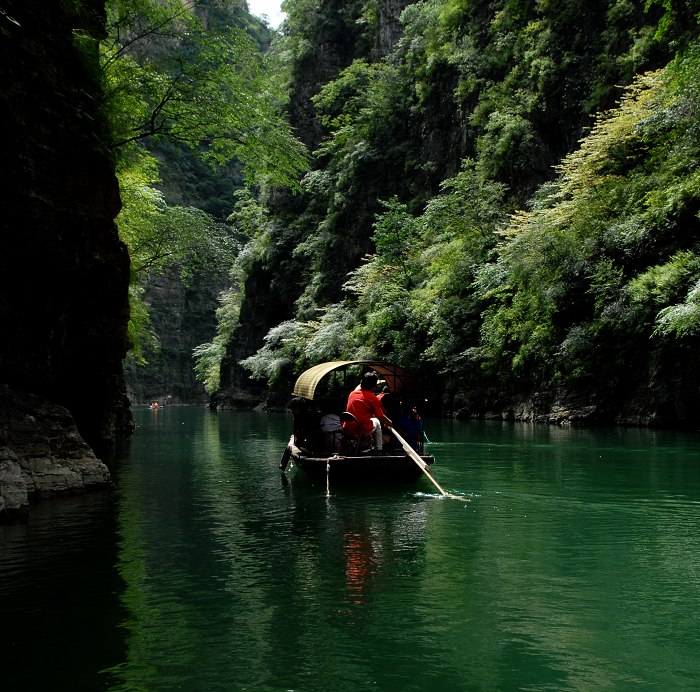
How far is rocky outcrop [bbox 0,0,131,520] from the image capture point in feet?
33.5

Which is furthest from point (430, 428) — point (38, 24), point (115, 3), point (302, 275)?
point (302, 275)

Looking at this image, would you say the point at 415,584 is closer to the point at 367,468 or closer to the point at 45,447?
the point at 367,468

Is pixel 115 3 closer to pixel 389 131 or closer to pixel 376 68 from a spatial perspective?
pixel 389 131

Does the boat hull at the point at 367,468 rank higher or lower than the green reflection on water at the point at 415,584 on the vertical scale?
higher

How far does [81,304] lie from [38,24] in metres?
4.58

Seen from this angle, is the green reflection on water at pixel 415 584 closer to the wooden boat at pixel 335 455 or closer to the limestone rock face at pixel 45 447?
the wooden boat at pixel 335 455

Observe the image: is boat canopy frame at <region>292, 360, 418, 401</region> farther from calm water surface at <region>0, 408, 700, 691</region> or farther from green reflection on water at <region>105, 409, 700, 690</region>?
calm water surface at <region>0, 408, 700, 691</region>

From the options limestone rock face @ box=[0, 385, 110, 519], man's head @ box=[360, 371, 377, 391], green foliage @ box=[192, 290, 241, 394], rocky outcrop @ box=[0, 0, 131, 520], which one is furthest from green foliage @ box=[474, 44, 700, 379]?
green foliage @ box=[192, 290, 241, 394]

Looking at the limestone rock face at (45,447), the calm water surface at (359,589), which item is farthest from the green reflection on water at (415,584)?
the limestone rock face at (45,447)

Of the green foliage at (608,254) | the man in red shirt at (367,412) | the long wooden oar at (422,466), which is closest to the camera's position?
the long wooden oar at (422,466)

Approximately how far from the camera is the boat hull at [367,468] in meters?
11.8

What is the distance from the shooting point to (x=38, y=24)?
11023 millimetres

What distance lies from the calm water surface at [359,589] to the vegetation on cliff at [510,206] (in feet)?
30.7

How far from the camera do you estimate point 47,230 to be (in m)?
10.8
